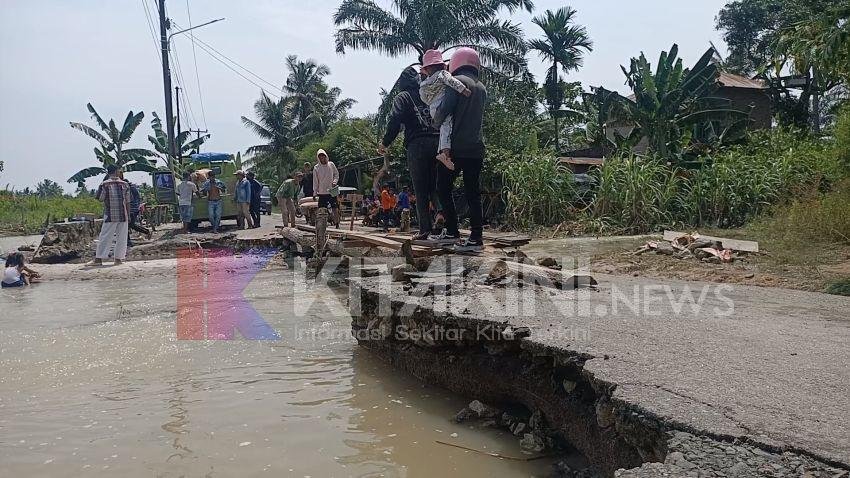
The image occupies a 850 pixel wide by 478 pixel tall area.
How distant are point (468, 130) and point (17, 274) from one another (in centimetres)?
819

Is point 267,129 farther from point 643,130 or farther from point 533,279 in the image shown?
point 533,279

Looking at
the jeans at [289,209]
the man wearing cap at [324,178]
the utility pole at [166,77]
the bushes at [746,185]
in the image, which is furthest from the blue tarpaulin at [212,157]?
the bushes at [746,185]

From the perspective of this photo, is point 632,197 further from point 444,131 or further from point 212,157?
point 212,157

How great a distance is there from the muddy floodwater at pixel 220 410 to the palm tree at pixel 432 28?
17.8 metres

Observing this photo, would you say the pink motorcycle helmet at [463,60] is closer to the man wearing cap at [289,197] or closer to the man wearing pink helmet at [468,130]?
the man wearing pink helmet at [468,130]

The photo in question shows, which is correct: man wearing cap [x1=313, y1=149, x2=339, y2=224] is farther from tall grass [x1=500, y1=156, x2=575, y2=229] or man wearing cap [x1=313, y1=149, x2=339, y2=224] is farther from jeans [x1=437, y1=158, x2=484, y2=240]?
jeans [x1=437, y1=158, x2=484, y2=240]

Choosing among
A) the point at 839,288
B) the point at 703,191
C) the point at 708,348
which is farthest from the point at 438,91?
the point at 703,191

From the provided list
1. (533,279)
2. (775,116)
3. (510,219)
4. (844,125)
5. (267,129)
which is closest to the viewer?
(533,279)

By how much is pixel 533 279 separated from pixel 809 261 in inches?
165

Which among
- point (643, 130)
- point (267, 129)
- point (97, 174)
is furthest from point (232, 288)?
point (267, 129)

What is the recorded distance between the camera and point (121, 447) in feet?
11.6

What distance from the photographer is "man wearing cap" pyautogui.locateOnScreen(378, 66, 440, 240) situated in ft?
20.2

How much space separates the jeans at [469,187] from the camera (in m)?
5.74

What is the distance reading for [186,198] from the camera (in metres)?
14.7
